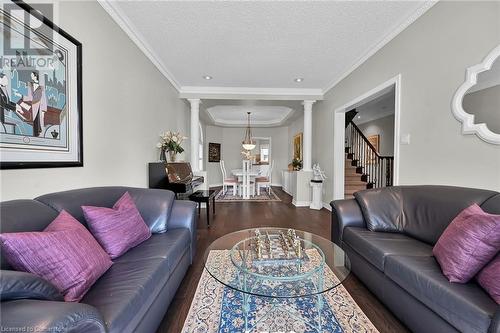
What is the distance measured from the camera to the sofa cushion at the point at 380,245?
5.12 ft

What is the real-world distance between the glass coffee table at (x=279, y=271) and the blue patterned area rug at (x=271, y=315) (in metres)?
0.01

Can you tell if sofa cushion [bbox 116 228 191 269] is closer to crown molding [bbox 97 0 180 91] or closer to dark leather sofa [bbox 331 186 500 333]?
dark leather sofa [bbox 331 186 500 333]

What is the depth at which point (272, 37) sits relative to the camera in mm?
2682

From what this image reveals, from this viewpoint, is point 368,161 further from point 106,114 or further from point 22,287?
point 22,287

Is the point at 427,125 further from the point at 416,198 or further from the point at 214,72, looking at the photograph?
the point at 214,72

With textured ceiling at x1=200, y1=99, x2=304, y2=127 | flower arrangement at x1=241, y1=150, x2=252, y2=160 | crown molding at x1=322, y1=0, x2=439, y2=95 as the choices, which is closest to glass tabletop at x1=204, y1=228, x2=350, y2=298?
crown molding at x1=322, y1=0, x2=439, y2=95

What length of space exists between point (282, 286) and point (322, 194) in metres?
3.74

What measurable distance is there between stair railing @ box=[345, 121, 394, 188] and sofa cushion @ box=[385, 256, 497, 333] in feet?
14.1

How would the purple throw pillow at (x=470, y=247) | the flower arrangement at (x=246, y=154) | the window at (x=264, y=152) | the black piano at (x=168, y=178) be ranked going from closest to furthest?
the purple throw pillow at (x=470, y=247), the black piano at (x=168, y=178), the flower arrangement at (x=246, y=154), the window at (x=264, y=152)

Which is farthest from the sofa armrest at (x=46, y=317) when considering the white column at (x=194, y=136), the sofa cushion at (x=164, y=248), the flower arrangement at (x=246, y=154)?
the flower arrangement at (x=246, y=154)

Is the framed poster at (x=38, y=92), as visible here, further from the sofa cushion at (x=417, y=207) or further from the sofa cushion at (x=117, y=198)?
the sofa cushion at (x=417, y=207)

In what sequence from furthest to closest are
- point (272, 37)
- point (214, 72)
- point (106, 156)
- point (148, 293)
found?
point (214, 72) → point (272, 37) → point (106, 156) → point (148, 293)

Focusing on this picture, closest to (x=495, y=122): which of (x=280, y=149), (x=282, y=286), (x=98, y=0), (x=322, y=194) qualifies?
(x=282, y=286)

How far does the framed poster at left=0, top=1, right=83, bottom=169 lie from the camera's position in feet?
4.13
